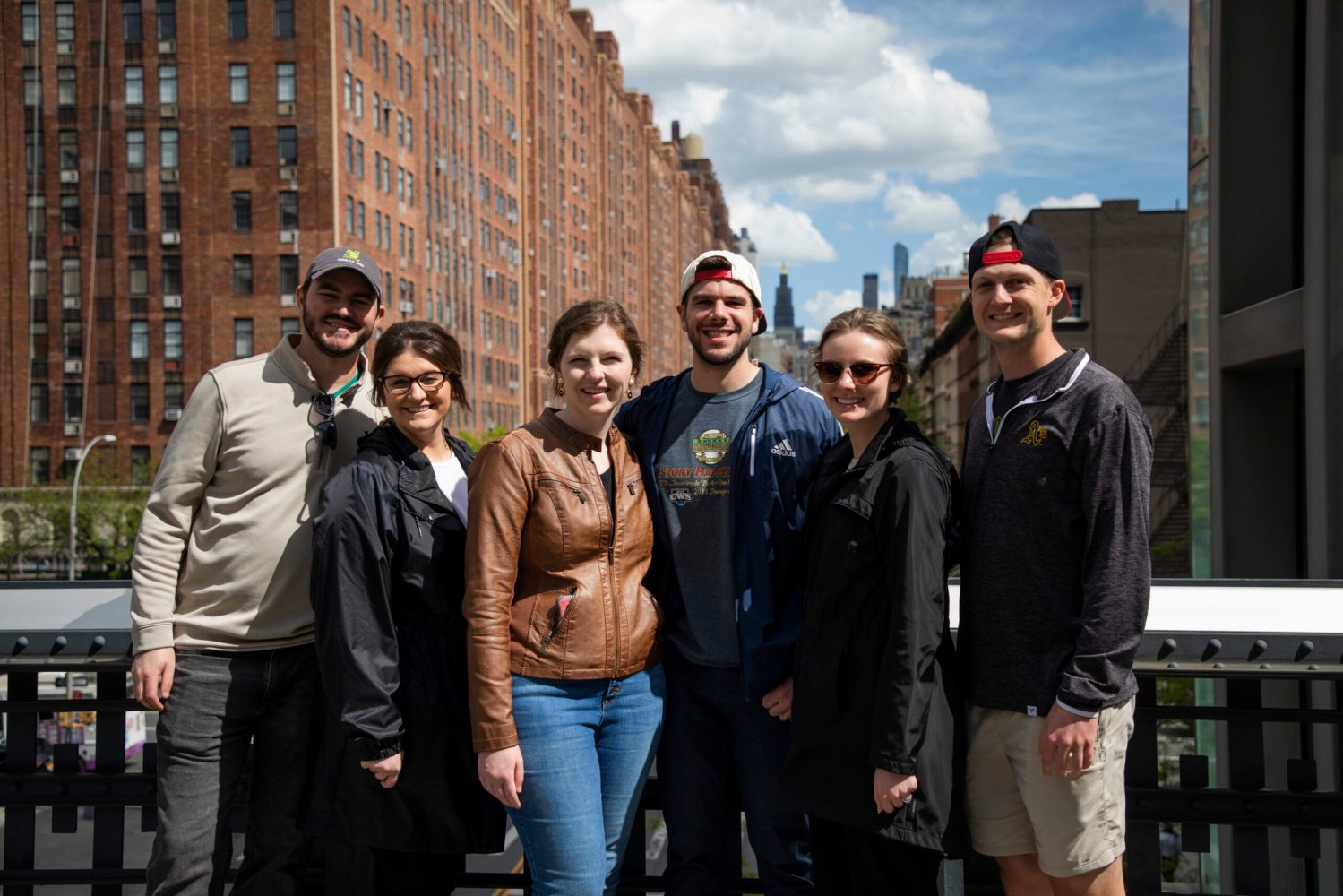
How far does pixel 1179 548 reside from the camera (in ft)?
110

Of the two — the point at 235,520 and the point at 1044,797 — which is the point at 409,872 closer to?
the point at 235,520

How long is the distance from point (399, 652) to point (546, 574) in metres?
0.52

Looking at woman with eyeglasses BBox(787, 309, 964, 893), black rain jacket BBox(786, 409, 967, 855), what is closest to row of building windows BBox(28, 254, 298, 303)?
woman with eyeglasses BBox(787, 309, 964, 893)

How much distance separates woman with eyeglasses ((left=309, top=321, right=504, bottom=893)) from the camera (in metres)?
3.27

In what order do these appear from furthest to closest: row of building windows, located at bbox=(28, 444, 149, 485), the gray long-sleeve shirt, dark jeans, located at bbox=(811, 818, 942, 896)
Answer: row of building windows, located at bbox=(28, 444, 149, 485) < dark jeans, located at bbox=(811, 818, 942, 896) < the gray long-sleeve shirt

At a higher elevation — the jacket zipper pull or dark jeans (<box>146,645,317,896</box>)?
the jacket zipper pull

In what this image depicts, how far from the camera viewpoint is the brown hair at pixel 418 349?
353 cm

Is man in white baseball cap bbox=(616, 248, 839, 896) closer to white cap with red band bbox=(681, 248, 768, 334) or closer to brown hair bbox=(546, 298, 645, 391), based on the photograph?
white cap with red band bbox=(681, 248, 768, 334)

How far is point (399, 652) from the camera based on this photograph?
3373mm

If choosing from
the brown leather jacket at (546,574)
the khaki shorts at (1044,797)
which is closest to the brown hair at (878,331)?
the brown leather jacket at (546,574)

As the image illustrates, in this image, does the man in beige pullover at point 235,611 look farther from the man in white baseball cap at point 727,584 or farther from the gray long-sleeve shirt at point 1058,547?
the gray long-sleeve shirt at point 1058,547

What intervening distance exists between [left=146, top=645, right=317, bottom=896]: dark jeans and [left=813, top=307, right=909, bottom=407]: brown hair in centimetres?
212

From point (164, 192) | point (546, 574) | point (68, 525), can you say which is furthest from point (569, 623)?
point (164, 192)

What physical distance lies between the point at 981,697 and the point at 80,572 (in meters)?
54.2
